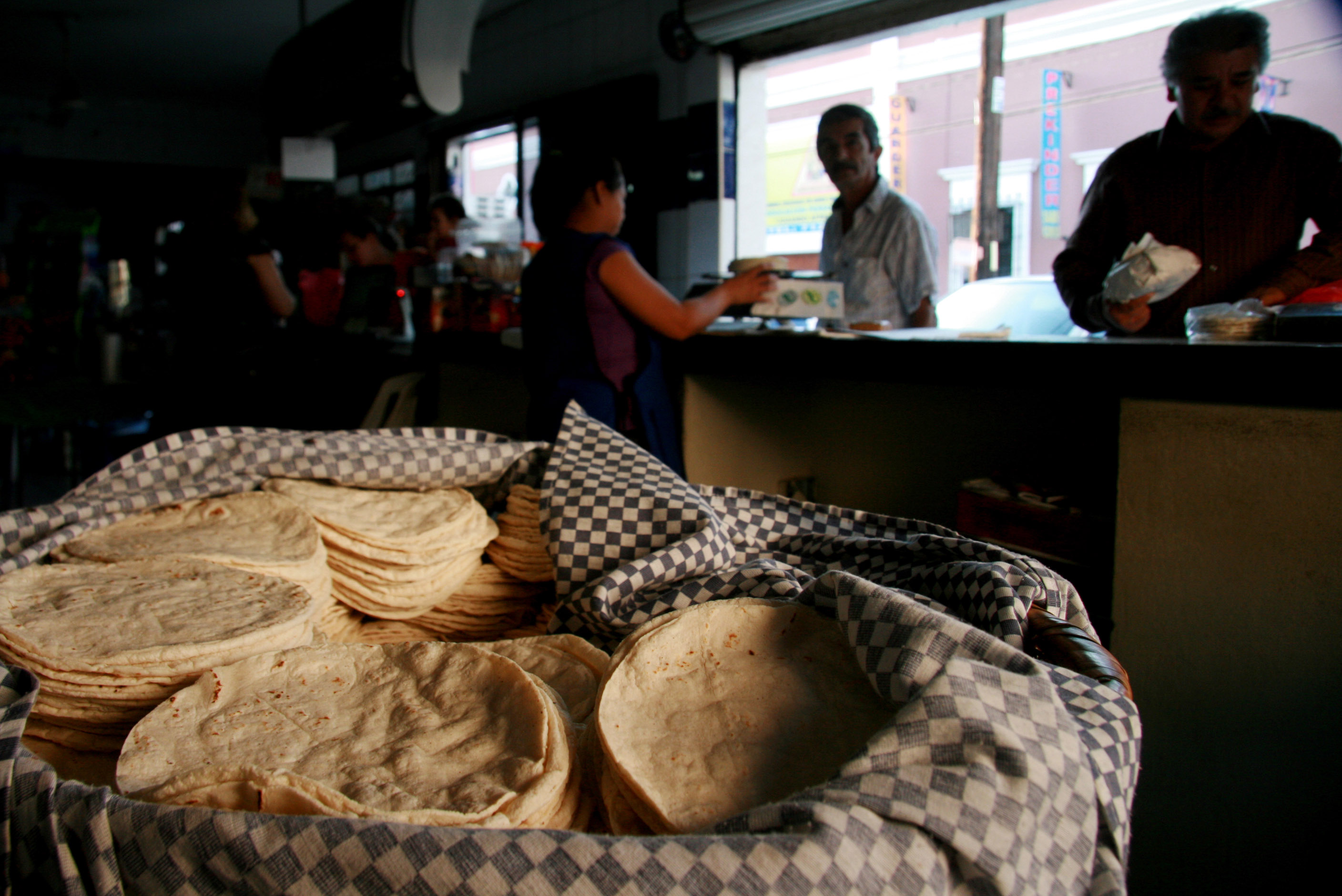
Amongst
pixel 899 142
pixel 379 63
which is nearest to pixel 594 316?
A: pixel 379 63

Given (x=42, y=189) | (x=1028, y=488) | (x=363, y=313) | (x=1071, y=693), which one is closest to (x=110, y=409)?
(x=363, y=313)

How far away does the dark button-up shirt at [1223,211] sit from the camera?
2289mm

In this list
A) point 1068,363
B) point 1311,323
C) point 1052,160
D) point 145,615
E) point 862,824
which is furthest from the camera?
point 1052,160

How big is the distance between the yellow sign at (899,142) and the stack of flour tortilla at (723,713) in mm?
6917

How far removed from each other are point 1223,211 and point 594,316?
5.87 feet

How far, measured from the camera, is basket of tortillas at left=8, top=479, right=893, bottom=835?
0.66 metres

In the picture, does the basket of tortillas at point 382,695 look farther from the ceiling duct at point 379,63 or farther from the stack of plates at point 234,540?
the ceiling duct at point 379,63

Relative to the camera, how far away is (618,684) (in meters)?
0.78

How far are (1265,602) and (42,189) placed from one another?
14.8 meters

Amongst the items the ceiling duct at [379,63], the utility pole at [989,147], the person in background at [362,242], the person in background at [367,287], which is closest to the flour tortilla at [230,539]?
the ceiling duct at [379,63]

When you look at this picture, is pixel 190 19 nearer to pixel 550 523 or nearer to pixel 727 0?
pixel 727 0

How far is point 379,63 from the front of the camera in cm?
375

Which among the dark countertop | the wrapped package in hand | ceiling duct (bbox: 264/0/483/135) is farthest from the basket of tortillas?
ceiling duct (bbox: 264/0/483/135)

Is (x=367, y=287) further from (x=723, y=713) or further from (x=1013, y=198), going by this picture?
(x=1013, y=198)
